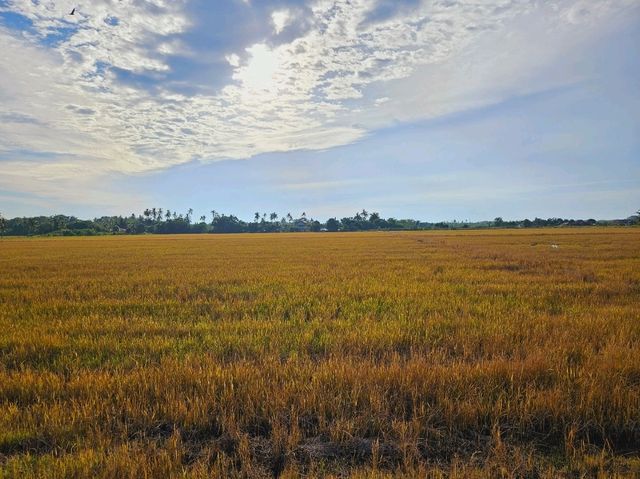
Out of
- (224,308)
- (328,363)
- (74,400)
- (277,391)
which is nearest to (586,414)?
(328,363)

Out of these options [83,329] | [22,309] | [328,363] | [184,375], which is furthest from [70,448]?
[22,309]

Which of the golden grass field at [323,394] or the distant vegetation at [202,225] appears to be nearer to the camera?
the golden grass field at [323,394]

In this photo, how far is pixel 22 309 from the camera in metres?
9.70

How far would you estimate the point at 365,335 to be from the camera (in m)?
6.80

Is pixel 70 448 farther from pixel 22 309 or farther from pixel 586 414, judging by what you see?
pixel 22 309

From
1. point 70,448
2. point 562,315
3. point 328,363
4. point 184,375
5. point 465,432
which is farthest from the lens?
point 562,315

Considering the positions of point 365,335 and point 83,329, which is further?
point 83,329

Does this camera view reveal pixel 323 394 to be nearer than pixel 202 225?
Yes

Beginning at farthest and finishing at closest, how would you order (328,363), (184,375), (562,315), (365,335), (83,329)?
(562,315) → (83,329) → (365,335) → (328,363) → (184,375)

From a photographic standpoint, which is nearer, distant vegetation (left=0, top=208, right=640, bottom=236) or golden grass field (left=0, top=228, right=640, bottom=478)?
golden grass field (left=0, top=228, right=640, bottom=478)

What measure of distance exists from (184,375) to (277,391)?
55.7 inches

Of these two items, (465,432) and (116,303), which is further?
(116,303)

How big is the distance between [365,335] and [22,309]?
914 cm

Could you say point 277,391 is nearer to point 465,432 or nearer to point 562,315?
point 465,432
